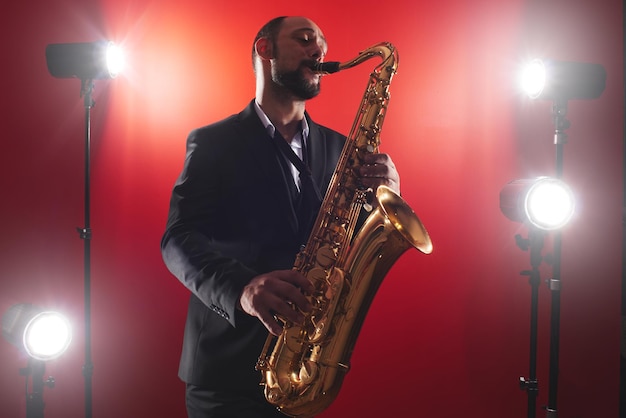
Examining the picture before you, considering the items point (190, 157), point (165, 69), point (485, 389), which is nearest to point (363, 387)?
point (485, 389)

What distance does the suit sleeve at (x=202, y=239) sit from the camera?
5.64 ft

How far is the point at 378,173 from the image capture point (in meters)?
2.02

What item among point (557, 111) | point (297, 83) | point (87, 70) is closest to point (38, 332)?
point (87, 70)

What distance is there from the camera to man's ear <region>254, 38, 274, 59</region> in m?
2.21

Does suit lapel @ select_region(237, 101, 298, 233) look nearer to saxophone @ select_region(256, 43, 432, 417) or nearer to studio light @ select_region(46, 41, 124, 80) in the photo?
saxophone @ select_region(256, 43, 432, 417)

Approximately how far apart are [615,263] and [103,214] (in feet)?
9.49

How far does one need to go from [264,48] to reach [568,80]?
152 cm

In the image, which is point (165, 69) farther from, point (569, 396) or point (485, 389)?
point (569, 396)

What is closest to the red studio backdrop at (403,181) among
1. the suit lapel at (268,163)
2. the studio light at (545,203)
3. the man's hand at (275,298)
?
Answer: the studio light at (545,203)

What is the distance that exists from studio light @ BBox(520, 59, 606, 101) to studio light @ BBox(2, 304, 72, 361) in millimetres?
2519

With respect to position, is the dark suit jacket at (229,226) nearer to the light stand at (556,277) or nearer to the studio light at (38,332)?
the studio light at (38,332)

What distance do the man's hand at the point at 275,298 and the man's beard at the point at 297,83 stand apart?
80 centimetres

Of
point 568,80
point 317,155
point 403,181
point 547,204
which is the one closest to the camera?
point 317,155

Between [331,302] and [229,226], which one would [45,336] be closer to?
[229,226]
